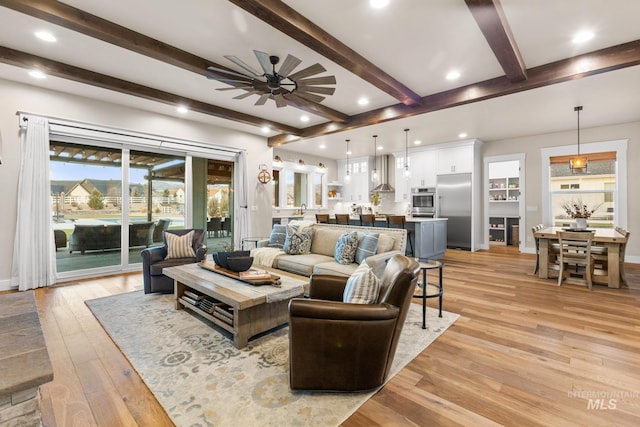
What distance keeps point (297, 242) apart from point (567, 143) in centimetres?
652

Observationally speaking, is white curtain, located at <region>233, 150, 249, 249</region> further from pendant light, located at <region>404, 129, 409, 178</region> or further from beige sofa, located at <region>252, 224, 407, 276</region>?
pendant light, located at <region>404, 129, 409, 178</region>

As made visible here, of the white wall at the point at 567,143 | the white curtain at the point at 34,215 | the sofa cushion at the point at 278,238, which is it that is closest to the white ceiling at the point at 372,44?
the white curtain at the point at 34,215

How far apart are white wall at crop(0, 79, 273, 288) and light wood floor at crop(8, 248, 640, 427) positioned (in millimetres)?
1402

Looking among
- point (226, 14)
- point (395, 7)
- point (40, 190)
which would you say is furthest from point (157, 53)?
point (40, 190)

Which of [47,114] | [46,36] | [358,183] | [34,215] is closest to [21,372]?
[46,36]

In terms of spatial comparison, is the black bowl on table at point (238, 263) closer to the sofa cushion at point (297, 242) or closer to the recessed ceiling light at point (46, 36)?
the sofa cushion at point (297, 242)

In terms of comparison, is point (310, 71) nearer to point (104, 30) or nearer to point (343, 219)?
point (104, 30)

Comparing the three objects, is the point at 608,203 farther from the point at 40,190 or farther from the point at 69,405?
the point at 40,190

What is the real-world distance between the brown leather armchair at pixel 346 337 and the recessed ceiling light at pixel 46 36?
3.76 meters

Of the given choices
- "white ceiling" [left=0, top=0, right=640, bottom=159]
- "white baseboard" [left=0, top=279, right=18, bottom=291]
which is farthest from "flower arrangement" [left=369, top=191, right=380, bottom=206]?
"white baseboard" [left=0, top=279, right=18, bottom=291]

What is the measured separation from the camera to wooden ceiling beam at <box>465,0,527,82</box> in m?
2.35

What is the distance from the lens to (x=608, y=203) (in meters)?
6.60

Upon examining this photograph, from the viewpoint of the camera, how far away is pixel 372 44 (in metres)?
3.13

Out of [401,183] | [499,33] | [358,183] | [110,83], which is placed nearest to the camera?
[499,33]
